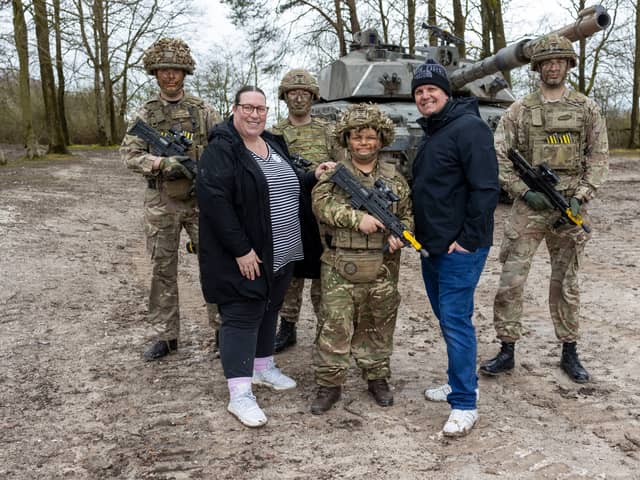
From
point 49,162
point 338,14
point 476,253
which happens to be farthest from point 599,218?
point 49,162

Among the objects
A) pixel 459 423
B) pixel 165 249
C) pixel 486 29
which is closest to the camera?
pixel 459 423

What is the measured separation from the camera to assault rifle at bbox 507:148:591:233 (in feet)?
13.0

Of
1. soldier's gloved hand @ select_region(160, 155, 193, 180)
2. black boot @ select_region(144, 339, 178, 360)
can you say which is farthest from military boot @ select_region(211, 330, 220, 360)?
soldier's gloved hand @ select_region(160, 155, 193, 180)

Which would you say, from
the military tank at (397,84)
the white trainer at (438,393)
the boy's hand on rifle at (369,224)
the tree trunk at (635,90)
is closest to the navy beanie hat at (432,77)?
the boy's hand on rifle at (369,224)

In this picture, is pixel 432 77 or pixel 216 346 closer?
pixel 432 77

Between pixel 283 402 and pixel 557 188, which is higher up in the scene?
pixel 557 188

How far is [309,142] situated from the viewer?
4684 mm

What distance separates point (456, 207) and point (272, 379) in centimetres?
166

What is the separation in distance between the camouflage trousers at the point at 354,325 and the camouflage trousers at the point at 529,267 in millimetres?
962

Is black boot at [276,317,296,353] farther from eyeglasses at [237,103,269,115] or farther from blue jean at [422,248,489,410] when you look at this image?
eyeglasses at [237,103,269,115]

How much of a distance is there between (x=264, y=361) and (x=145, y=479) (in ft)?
4.13

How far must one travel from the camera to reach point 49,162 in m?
19.6

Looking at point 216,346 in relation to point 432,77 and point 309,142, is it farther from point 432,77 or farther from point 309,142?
point 432,77

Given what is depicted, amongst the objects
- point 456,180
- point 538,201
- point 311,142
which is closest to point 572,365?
point 538,201
